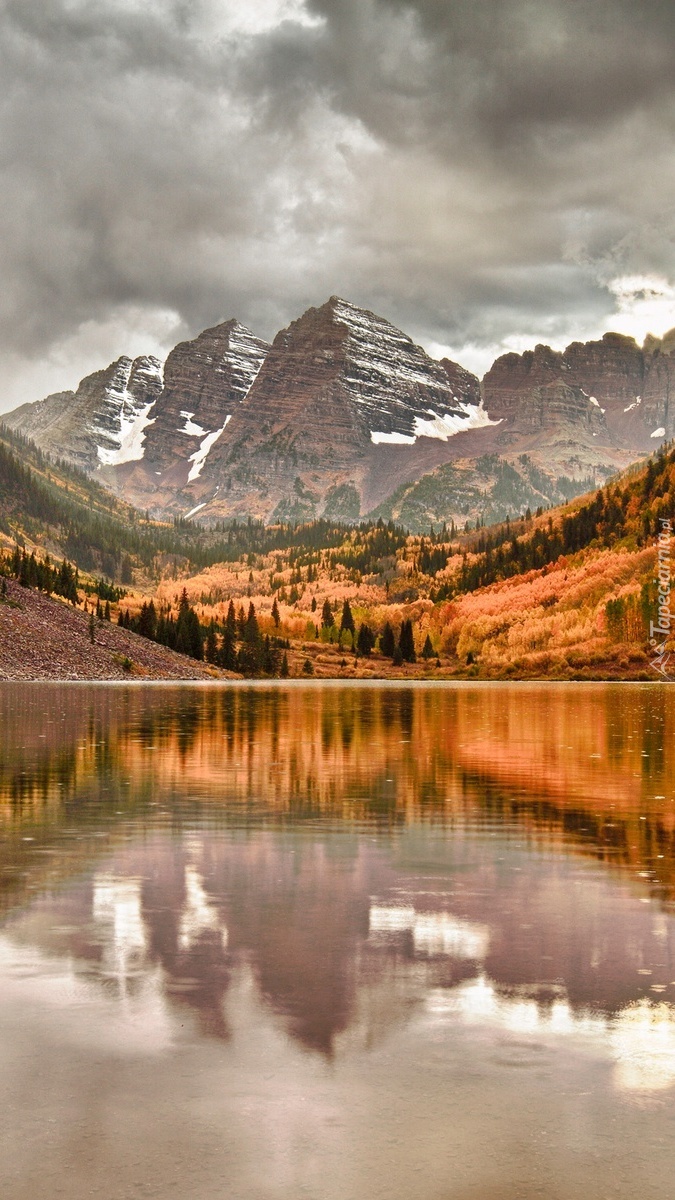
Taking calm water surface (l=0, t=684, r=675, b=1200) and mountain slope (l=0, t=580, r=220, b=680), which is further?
mountain slope (l=0, t=580, r=220, b=680)

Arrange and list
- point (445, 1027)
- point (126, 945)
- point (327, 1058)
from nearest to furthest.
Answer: point (327, 1058) < point (445, 1027) < point (126, 945)

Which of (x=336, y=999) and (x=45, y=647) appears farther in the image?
(x=45, y=647)

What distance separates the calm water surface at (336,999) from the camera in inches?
375

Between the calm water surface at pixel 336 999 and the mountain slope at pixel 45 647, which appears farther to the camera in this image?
the mountain slope at pixel 45 647

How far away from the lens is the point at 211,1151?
31.6 feet

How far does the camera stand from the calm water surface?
9531 mm

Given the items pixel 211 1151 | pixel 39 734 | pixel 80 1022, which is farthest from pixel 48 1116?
pixel 39 734

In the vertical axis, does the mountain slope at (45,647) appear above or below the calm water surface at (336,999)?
above

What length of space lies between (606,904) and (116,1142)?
1171cm

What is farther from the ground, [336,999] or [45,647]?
[45,647]

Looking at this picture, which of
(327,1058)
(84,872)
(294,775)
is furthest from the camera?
(294,775)

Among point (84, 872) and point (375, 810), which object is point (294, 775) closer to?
point (375, 810)

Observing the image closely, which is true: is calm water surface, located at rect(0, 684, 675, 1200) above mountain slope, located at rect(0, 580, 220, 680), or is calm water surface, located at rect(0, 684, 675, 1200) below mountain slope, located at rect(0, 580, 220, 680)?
below

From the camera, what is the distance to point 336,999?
44.8 ft
